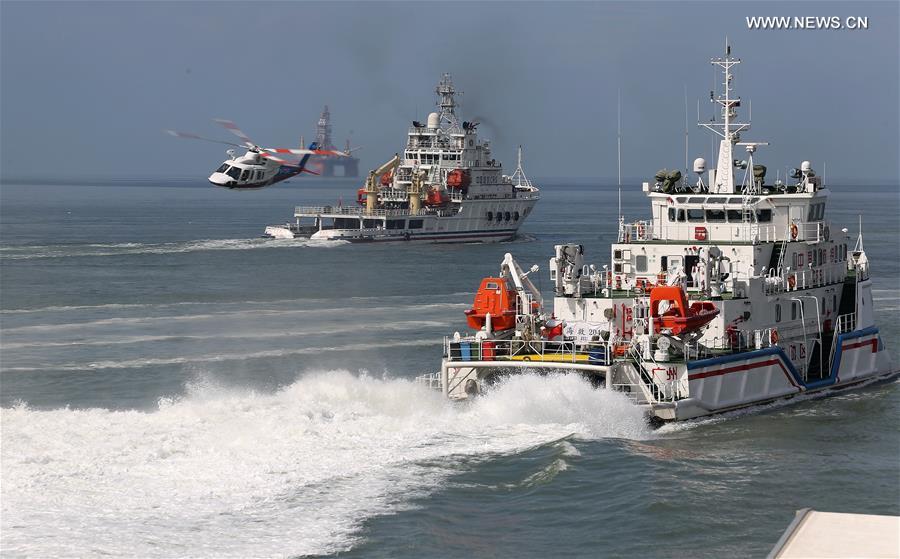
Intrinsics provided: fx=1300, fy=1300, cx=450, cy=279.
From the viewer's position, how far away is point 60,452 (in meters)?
26.7

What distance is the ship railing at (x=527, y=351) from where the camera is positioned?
31.3 metres

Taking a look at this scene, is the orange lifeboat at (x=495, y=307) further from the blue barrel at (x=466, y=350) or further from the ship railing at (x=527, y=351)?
the blue barrel at (x=466, y=350)

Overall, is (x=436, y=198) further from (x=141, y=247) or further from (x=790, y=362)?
(x=790, y=362)

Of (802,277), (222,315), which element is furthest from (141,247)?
(802,277)

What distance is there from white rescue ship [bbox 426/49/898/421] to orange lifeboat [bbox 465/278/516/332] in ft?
0.13

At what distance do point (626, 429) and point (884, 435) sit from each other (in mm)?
7109

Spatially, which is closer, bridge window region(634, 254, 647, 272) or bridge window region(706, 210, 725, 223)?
bridge window region(634, 254, 647, 272)

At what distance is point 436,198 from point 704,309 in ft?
243

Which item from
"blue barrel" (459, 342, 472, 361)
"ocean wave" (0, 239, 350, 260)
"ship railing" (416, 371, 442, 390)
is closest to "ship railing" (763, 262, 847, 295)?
"blue barrel" (459, 342, 472, 361)

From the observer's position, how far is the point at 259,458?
27.1 meters

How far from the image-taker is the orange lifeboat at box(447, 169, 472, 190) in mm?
105438

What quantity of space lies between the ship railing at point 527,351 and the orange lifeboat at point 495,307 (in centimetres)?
86

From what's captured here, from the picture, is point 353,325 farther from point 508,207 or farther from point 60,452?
point 508,207

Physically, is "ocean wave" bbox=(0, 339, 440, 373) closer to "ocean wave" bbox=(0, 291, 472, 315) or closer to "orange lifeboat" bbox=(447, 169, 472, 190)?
"ocean wave" bbox=(0, 291, 472, 315)
